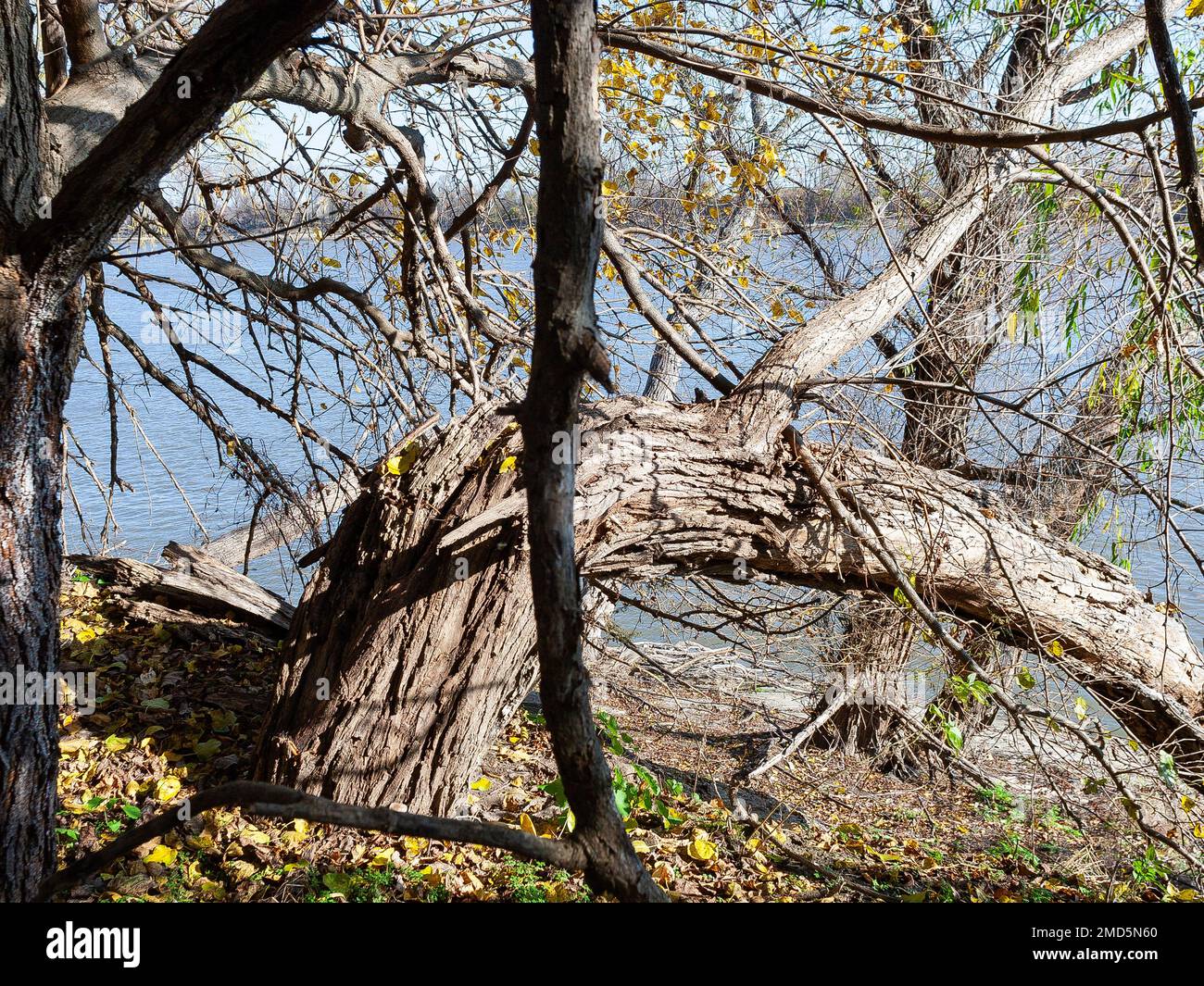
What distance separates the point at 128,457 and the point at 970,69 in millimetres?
11675

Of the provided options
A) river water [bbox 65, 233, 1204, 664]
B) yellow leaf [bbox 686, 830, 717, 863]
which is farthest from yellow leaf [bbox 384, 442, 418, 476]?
river water [bbox 65, 233, 1204, 664]

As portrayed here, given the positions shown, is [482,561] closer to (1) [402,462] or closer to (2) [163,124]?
(1) [402,462]

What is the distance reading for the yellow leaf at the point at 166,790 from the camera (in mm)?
3389

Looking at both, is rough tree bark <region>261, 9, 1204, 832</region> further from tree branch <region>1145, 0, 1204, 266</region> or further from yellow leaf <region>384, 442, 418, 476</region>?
tree branch <region>1145, 0, 1204, 266</region>

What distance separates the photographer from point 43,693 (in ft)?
8.21

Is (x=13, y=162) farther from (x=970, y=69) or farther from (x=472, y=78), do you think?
(x=970, y=69)

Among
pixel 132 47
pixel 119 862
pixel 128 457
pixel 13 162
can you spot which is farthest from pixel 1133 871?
pixel 128 457

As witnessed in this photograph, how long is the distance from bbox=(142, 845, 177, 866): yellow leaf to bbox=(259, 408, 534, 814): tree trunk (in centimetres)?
41

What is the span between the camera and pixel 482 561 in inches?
129

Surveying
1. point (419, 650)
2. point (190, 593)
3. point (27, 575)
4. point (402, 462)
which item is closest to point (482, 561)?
point (419, 650)

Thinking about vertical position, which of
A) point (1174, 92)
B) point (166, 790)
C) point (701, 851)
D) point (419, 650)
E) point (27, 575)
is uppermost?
point (1174, 92)

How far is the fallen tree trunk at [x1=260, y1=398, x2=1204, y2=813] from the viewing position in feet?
10.8

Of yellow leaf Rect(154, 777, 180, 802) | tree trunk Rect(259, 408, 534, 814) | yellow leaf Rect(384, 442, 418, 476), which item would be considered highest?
yellow leaf Rect(384, 442, 418, 476)
